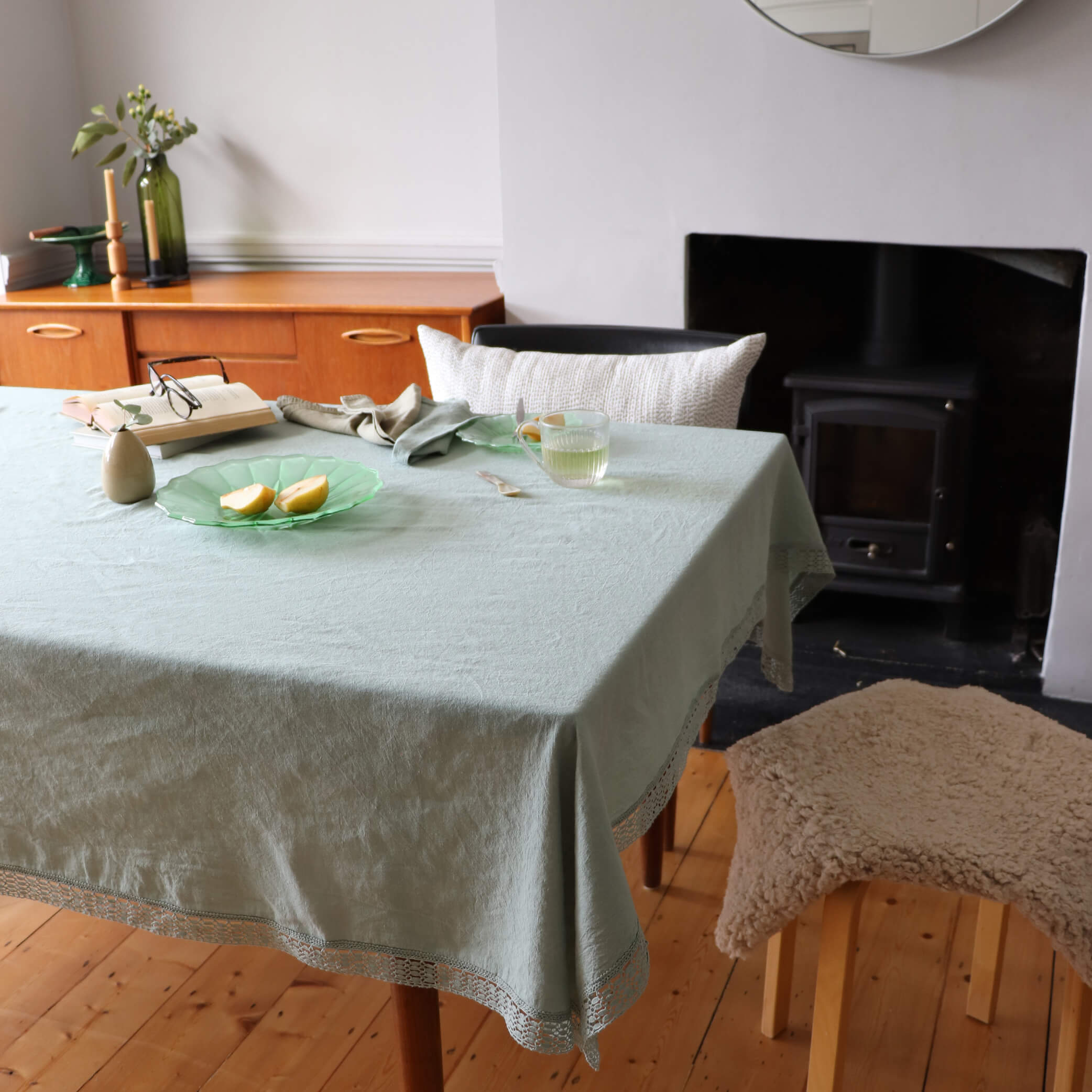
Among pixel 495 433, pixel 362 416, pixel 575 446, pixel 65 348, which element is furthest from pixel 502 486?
pixel 65 348

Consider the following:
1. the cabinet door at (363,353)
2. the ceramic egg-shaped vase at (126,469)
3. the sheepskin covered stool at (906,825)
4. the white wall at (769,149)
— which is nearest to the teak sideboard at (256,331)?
the cabinet door at (363,353)

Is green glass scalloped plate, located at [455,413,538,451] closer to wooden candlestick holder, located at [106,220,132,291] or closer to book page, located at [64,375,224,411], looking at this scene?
book page, located at [64,375,224,411]

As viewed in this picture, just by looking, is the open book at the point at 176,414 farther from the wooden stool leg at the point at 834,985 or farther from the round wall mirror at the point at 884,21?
the round wall mirror at the point at 884,21

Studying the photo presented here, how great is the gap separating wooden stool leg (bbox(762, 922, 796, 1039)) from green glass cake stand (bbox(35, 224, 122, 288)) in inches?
111

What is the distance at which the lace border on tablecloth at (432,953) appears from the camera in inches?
42.6

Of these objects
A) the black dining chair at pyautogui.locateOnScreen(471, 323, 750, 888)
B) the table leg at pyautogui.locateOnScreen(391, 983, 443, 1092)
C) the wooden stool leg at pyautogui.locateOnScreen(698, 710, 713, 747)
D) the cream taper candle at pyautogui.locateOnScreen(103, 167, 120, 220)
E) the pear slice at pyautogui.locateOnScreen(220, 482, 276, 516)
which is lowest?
the wooden stool leg at pyautogui.locateOnScreen(698, 710, 713, 747)

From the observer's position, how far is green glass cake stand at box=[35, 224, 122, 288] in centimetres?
336

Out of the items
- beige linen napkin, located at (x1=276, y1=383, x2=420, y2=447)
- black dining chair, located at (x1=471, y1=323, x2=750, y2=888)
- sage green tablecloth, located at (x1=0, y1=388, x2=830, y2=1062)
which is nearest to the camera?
sage green tablecloth, located at (x1=0, y1=388, x2=830, y2=1062)

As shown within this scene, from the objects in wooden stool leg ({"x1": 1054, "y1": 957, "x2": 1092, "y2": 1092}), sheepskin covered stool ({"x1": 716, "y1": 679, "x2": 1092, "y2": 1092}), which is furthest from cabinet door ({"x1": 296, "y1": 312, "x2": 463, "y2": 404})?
wooden stool leg ({"x1": 1054, "y1": 957, "x2": 1092, "y2": 1092})

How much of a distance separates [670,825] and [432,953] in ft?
3.23

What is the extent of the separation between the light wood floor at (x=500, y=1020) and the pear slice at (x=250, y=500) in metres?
0.81

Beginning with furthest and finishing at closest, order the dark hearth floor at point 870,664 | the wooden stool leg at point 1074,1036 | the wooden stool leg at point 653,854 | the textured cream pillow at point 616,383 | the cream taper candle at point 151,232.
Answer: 1. the cream taper candle at point 151,232
2. the dark hearth floor at point 870,664
3. the textured cream pillow at point 616,383
4. the wooden stool leg at point 653,854
5. the wooden stool leg at point 1074,1036

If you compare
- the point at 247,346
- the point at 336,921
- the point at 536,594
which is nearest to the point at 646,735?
the point at 536,594

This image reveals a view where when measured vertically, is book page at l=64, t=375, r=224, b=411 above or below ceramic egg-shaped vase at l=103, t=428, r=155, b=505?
above
